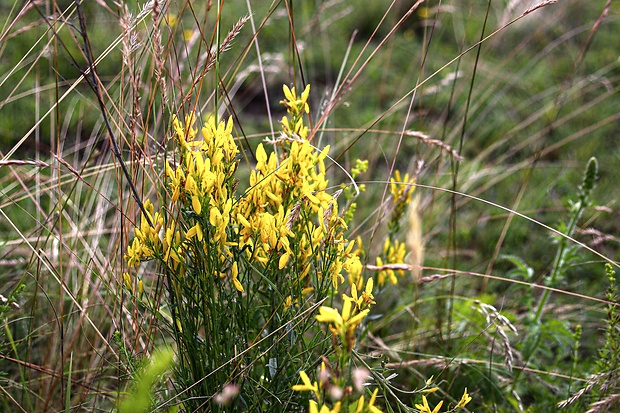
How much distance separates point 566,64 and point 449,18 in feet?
3.03

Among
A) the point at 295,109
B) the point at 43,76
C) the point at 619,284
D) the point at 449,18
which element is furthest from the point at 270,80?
the point at 295,109

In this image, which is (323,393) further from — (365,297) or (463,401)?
(463,401)

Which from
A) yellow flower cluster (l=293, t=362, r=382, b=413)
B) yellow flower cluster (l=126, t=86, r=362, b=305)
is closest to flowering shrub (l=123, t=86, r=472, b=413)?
yellow flower cluster (l=126, t=86, r=362, b=305)

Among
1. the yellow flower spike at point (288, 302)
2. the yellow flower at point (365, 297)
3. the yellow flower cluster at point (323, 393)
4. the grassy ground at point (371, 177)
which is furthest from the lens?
the grassy ground at point (371, 177)

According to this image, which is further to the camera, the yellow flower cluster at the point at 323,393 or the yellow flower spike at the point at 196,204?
the yellow flower spike at the point at 196,204

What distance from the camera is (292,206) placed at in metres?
1.41

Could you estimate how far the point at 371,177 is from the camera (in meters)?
3.34

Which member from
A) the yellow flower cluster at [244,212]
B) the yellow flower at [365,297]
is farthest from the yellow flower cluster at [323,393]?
the yellow flower cluster at [244,212]

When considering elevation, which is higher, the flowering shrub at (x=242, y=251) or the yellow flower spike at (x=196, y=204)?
the yellow flower spike at (x=196, y=204)

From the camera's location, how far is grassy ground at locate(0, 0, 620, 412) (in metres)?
1.63

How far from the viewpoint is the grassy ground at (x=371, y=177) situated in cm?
163

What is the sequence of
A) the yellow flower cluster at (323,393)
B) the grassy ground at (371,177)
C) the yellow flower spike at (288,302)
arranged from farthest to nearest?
the grassy ground at (371,177) < the yellow flower spike at (288,302) < the yellow flower cluster at (323,393)

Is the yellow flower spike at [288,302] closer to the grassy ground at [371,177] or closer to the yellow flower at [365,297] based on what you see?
the grassy ground at [371,177]

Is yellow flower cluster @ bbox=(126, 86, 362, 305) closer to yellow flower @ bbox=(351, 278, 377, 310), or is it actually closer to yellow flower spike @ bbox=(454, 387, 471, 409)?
yellow flower @ bbox=(351, 278, 377, 310)
